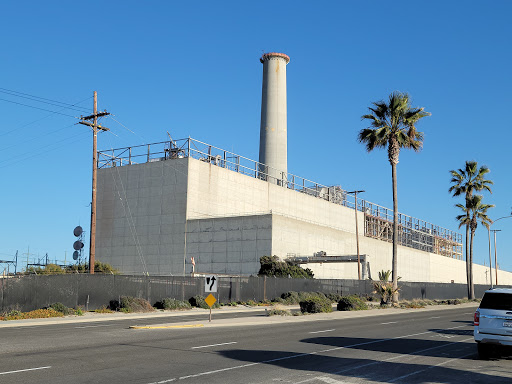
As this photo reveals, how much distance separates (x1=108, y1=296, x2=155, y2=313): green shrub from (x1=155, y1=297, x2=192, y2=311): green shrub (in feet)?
6.03

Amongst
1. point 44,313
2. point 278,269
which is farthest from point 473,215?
point 44,313

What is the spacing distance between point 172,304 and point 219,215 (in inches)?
1509

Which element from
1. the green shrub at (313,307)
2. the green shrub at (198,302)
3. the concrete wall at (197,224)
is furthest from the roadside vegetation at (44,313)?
the concrete wall at (197,224)

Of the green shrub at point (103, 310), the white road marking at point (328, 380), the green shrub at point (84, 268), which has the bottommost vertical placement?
the green shrub at point (103, 310)

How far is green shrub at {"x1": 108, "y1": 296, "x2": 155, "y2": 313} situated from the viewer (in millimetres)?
37156

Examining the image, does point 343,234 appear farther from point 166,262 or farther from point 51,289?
point 51,289

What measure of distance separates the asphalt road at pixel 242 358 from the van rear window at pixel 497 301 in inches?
55.4

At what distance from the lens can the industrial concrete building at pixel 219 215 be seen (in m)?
71.9

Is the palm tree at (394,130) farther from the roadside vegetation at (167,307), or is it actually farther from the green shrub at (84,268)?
the green shrub at (84,268)

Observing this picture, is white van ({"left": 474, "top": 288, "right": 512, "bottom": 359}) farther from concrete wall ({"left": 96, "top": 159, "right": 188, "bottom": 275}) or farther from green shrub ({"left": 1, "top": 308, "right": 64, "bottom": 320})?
concrete wall ({"left": 96, "top": 159, "right": 188, "bottom": 275})

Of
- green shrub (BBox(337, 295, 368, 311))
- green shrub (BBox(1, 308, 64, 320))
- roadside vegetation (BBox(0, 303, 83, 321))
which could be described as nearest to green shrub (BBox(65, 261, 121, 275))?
roadside vegetation (BBox(0, 303, 83, 321))

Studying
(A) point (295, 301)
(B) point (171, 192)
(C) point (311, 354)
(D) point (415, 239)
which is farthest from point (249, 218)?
(D) point (415, 239)

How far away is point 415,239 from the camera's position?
123 meters

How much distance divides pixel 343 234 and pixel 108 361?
75297mm
